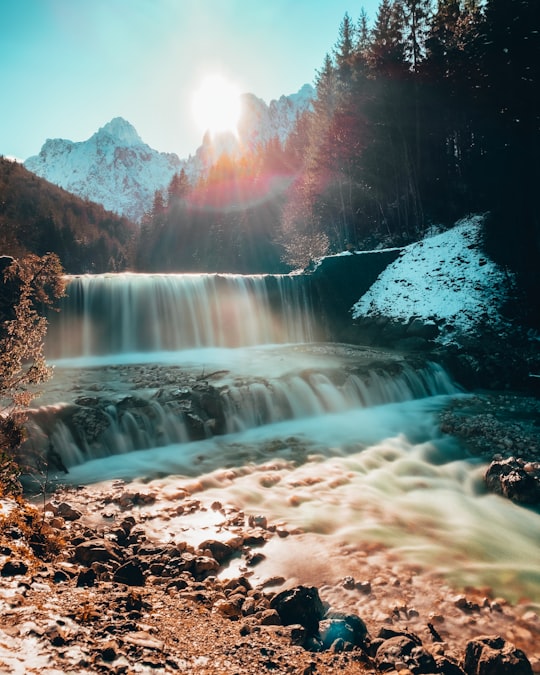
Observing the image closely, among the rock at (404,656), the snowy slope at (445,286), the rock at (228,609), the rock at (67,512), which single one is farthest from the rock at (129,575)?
the snowy slope at (445,286)

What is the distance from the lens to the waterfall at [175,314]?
73.0 ft

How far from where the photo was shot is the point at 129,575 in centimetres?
457

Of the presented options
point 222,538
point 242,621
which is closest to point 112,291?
point 222,538

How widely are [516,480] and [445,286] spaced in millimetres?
17034

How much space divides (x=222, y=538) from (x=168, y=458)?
4372 millimetres

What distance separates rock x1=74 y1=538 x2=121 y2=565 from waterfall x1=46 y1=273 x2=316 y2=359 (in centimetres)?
1856

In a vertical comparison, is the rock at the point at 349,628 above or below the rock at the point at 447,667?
above

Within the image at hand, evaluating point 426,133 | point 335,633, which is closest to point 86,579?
point 335,633

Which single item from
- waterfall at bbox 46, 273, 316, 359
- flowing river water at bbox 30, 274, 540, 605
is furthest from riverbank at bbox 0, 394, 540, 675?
waterfall at bbox 46, 273, 316, 359

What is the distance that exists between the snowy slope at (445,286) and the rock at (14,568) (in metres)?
20.0

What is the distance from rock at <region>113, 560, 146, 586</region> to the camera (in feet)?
14.8

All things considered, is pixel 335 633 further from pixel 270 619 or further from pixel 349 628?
pixel 270 619

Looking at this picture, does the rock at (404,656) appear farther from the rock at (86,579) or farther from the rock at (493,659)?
the rock at (86,579)

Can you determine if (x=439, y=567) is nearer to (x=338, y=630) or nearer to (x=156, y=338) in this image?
(x=338, y=630)
